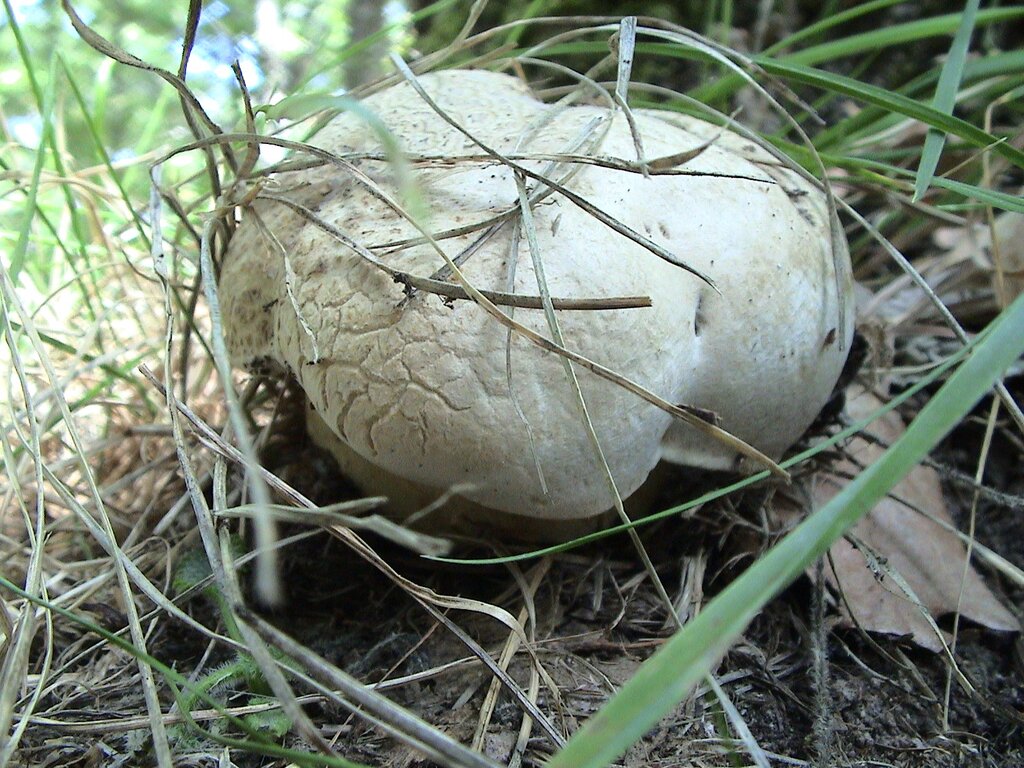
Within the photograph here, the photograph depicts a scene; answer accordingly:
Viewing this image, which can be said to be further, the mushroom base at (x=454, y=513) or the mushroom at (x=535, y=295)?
the mushroom base at (x=454, y=513)

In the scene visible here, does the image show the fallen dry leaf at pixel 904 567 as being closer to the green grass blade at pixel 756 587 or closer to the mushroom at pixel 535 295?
the mushroom at pixel 535 295

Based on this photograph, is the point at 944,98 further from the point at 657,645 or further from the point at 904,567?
the point at 657,645

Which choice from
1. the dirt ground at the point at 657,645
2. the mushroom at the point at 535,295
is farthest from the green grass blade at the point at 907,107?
the dirt ground at the point at 657,645

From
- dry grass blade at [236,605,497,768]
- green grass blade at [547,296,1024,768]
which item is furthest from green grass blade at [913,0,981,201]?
dry grass blade at [236,605,497,768]

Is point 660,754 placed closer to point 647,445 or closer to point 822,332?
point 647,445

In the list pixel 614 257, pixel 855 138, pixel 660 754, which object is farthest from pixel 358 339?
pixel 855 138

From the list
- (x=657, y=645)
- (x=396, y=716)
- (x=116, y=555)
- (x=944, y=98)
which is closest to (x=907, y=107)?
(x=944, y=98)

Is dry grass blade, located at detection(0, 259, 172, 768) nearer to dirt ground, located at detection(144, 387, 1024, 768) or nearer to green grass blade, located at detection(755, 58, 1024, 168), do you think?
dirt ground, located at detection(144, 387, 1024, 768)
